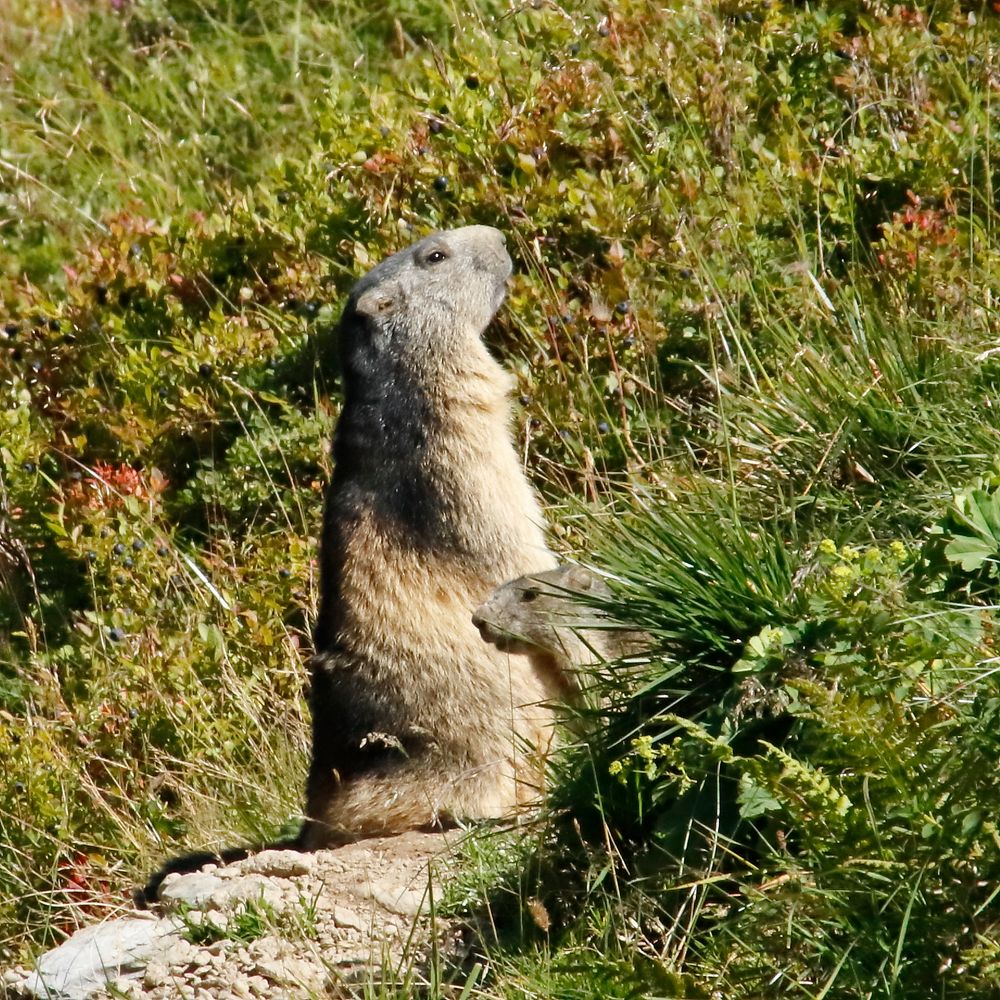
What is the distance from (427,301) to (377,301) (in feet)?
0.70

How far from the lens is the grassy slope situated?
3580mm

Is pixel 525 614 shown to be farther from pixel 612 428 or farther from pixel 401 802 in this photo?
pixel 612 428

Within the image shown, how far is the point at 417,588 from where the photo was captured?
5773mm

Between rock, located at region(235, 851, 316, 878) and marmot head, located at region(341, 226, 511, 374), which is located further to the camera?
marmot head, located at region(341, 226, 511, 374)

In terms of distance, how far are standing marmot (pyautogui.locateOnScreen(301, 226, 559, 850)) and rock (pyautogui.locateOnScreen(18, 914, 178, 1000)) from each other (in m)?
0.73

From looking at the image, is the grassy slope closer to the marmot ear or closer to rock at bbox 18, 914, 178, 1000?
the marmot ear

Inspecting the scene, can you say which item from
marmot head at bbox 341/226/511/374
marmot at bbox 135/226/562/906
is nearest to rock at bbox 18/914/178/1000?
marmot at bbox 135/226/562/906

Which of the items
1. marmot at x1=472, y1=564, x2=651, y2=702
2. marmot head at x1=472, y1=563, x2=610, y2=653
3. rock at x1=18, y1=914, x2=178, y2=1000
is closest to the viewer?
rock at x1=18, y1=914, x2=178, y2=1000

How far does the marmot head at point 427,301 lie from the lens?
6422mm

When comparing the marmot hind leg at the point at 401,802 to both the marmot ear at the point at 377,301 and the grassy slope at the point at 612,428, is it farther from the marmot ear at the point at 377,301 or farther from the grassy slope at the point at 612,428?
the marmot ear at the point at 377,301

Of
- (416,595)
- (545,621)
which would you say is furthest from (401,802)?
(545,621)

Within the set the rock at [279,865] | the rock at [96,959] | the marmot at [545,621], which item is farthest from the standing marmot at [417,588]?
the rock at [96,959]

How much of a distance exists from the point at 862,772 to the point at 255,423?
16.6 feet

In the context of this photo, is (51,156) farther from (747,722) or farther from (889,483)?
(747,722)
